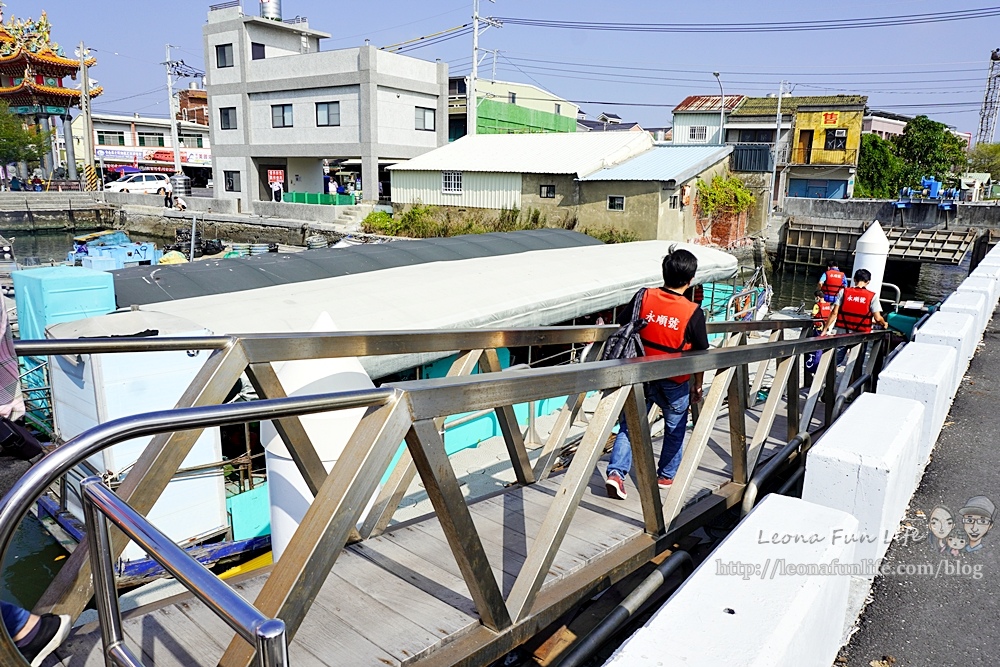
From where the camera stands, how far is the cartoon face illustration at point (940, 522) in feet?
12.4

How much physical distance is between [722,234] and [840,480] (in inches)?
1156

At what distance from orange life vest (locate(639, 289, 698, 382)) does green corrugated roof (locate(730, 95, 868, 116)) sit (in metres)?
41.3

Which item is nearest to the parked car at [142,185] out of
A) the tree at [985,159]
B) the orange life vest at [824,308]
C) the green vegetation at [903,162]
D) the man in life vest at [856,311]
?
the orange life vest at [824,308]

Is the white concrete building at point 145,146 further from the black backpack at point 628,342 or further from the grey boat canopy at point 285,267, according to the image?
the black backpack at point 628,342

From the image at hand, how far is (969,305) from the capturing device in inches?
281

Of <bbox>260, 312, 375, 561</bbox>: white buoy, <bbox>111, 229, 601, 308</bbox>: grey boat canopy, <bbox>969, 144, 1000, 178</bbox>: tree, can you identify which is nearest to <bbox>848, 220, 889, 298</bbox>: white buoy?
<bbox>111, 229, 601, 308</bbox>: grey boat canopy

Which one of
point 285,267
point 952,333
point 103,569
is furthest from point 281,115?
point 103,569

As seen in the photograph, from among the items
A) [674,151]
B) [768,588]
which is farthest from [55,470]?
[674,151]

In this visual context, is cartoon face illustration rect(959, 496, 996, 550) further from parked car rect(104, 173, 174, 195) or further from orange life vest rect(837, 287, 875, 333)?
parked car rect(104, 173, 174, 195)

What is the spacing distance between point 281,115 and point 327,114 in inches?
132

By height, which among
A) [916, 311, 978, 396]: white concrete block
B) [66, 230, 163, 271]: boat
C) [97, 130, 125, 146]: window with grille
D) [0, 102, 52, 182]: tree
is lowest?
[66, 230, 163, 271]: boat

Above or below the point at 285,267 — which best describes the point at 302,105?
above

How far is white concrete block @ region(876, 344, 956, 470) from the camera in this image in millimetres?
4270

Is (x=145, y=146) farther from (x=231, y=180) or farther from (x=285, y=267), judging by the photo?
(x=285, y=267)
